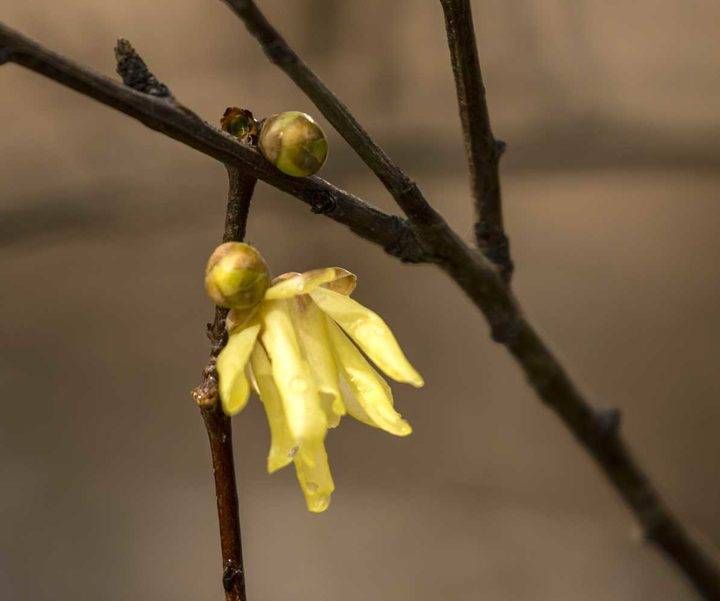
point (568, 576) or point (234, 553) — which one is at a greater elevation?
point (568, 576)

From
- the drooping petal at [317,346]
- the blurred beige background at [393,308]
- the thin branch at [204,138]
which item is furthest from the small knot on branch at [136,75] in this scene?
the blurred beige background at [393,308]

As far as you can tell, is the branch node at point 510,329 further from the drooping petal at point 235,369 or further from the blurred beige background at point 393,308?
the blurred beige background at point 393,308

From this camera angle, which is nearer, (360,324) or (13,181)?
(360,324)

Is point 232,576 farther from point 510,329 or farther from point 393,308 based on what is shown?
point 393,308

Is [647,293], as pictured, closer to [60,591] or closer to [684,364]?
[684,364]

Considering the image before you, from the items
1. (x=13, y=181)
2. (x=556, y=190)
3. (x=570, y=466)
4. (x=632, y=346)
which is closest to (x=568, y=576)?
(x=570, y=466)

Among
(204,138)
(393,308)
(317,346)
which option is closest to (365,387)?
(317,346)

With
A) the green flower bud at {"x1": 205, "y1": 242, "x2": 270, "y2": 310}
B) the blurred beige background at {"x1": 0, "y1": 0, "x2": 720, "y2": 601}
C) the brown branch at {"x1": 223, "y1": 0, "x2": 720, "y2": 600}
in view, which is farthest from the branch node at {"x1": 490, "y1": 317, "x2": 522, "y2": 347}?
the blurred beige background at {"x1": 0, "y1": 0, "x2": 720, "y2": 601}
